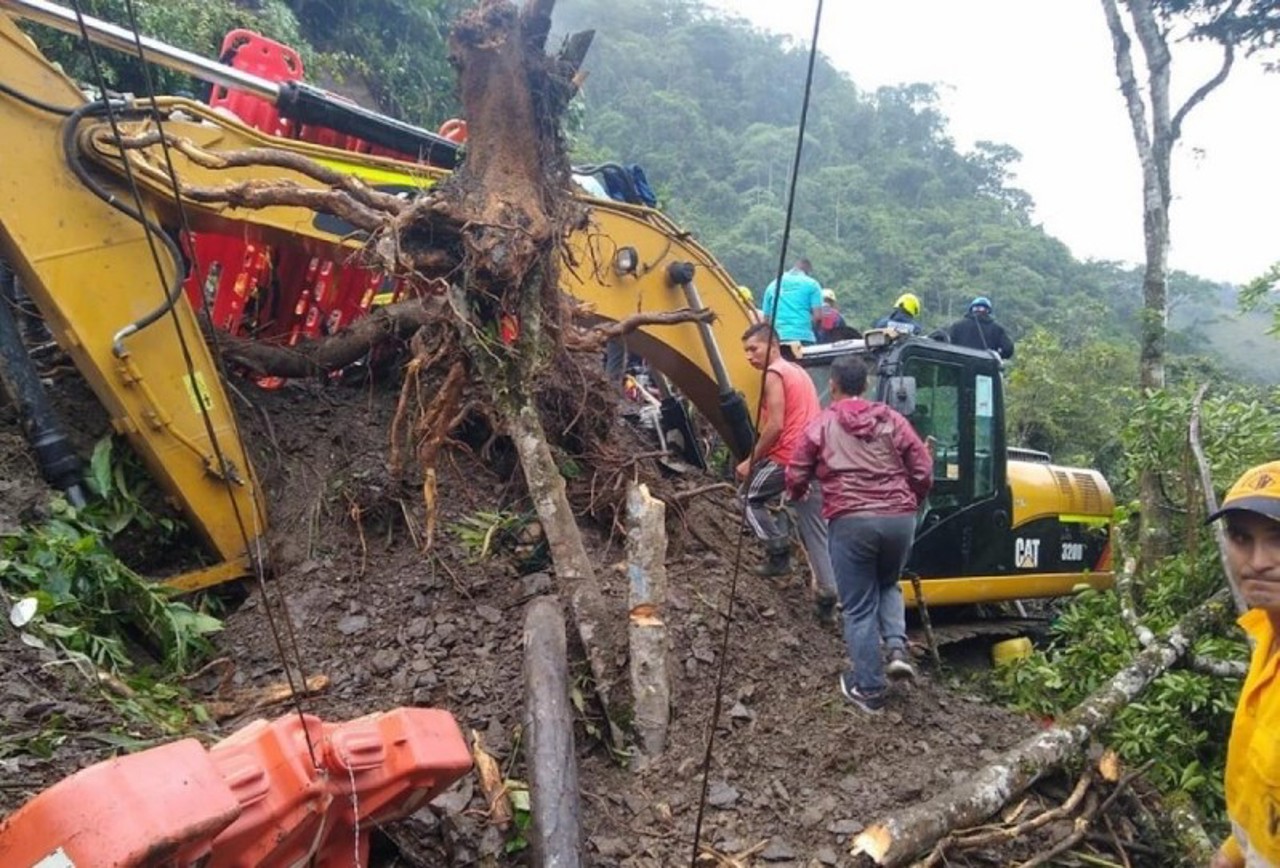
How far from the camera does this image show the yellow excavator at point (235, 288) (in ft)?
12.8

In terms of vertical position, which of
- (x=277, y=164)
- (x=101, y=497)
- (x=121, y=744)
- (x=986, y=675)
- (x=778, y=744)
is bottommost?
(x=986, y=675)

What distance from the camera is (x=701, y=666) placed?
4.07m

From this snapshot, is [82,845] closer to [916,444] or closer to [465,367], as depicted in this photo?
[465,367]

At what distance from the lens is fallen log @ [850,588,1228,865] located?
3061mm

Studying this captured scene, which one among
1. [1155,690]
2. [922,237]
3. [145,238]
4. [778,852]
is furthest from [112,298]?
[922,237]

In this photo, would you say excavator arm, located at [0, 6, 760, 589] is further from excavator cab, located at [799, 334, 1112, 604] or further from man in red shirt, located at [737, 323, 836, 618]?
excavator cab, located at [799, 334, 1112, 604]

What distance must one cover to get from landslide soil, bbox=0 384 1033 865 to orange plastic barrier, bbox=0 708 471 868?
1.59 feet

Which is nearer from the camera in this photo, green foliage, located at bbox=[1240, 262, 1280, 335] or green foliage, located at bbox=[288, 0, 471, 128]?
green foliage, located at bbox=[1240, 262, 1280, 335]

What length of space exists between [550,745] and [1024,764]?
6.09 feet

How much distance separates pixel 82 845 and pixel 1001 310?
31543 mm

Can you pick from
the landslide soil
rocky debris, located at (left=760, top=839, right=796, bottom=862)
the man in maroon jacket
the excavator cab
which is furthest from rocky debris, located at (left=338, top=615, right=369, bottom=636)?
the excavator cab

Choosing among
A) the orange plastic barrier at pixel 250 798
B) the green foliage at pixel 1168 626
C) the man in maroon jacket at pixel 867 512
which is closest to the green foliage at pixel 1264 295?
the green foliage at pixel 1168 626

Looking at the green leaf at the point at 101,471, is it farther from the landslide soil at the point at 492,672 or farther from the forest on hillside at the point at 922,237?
the forest on hillside at the point at 922,237


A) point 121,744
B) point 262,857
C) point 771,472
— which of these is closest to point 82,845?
point 262,857
